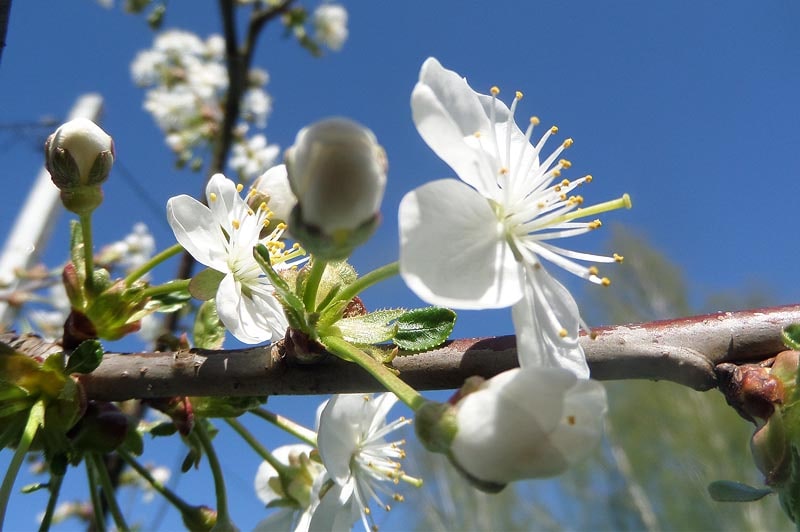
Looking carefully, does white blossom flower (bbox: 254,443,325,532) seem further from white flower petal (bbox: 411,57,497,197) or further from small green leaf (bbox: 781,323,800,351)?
small green leaf (bbox: 781,323,800,351)

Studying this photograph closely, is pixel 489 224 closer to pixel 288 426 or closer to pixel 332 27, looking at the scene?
pixel 288 426

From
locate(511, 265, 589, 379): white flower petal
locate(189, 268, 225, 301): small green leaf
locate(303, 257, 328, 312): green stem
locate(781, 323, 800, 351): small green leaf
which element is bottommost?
locate(781, 323, 800, 351): small green leaf

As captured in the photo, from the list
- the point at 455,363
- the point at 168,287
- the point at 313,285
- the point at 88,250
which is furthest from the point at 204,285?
the point at 455,363

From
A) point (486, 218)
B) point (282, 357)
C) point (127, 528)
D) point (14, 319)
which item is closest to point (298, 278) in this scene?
point (282, 357)

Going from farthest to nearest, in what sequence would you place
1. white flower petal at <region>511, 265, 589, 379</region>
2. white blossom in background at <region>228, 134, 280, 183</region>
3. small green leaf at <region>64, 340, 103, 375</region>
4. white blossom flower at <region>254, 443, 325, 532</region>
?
white blossom in background at <region>228, 134, 280, 183</region>
white blossom flower at <region>254, 443, 325, 532</region>
small green leaf at <region>64, 340, 103, 375</region>
white flower petal at <region>511, 265, 589, 379</region>

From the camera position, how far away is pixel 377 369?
2.07ft

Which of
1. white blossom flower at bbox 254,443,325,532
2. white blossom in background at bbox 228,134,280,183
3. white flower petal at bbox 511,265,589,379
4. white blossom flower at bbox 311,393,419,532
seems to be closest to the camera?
white flower petal at bbox 511,265,589,379

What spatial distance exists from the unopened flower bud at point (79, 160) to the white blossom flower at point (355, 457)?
1.32 feet

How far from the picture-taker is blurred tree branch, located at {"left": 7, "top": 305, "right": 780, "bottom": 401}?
726 mm

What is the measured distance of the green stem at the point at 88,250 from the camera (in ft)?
2.85

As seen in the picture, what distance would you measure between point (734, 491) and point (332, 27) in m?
3.23

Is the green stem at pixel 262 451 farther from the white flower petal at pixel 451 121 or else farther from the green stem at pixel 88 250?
the white flower petal at pixel 451 121

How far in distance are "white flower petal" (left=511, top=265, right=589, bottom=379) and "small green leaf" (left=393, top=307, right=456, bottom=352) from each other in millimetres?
92

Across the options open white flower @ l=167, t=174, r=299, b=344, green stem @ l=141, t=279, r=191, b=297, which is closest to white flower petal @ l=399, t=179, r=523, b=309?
open white flower @ l=167, t=174, r=299, b=344
